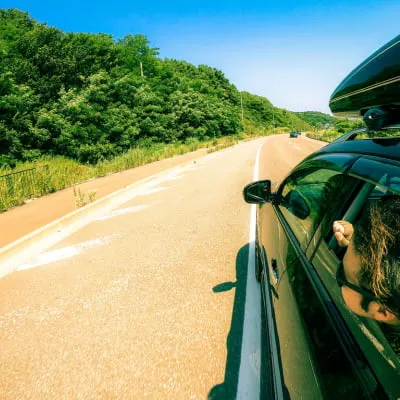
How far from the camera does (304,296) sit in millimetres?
1466

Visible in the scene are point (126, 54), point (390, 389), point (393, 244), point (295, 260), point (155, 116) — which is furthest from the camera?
point (126, 54)

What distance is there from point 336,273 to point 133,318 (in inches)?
96.2

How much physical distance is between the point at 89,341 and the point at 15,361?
2.13 feet

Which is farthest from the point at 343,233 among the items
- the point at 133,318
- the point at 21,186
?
the point at 21,186

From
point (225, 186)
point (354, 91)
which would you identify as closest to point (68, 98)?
point (225, 186)

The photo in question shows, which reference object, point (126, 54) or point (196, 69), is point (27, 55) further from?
point (196, 69)

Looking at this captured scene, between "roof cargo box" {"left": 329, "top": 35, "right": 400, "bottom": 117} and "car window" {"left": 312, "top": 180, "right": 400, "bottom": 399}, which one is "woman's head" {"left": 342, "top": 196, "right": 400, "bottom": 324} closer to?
"car window" {"left": 312, "top": 180, "right": 400, "bottom": 399}

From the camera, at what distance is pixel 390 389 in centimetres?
84

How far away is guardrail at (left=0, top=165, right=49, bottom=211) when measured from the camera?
8576 mm

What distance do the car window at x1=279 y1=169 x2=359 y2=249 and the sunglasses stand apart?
46cm

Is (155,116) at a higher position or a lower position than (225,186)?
higher

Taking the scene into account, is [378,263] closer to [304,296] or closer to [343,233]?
[343,233]

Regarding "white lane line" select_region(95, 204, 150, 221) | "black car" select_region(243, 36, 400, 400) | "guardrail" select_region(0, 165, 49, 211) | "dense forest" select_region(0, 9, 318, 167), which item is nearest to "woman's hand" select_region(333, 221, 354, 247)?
"black car" select_region(243, 36, 400, 400)

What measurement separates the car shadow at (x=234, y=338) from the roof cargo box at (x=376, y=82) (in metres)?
2.06
